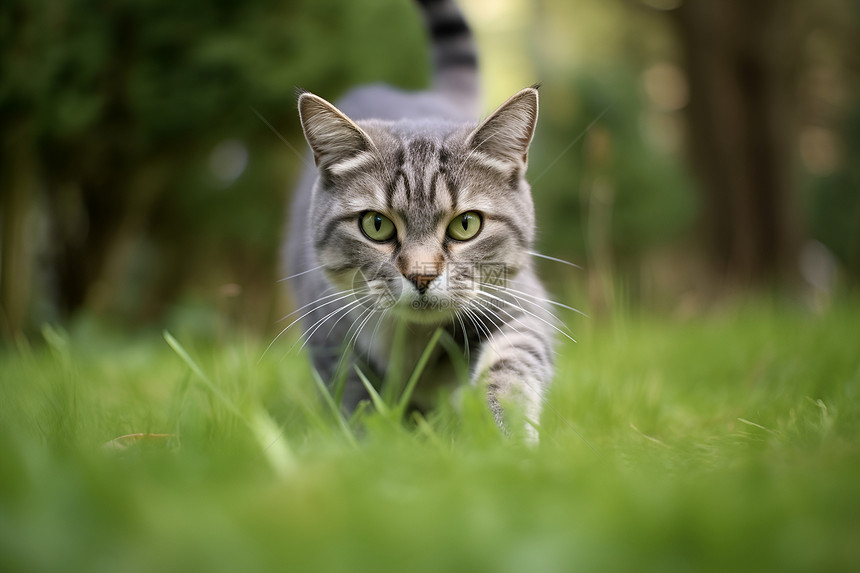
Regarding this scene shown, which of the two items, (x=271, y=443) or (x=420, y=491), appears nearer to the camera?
(x=420, y=491)

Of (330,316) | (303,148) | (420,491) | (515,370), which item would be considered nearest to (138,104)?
(303,148)

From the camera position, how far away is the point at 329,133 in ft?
4.93

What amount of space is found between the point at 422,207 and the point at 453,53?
5.21ft

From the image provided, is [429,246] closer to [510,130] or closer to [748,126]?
[510,130]

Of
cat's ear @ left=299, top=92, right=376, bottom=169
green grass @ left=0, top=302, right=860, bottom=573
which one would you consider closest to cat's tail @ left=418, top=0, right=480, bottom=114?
cat's ear @ left=299, top=92, right=376, bottom=169

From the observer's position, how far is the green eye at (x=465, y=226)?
4.79 ft

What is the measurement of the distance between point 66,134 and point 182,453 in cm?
229

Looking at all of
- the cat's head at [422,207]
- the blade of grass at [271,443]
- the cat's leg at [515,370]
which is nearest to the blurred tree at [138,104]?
the cat's head at [422,207]

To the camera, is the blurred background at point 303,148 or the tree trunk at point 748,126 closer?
the blurred background at point 303,148

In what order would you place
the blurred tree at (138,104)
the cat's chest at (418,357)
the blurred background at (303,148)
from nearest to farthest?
the cat's chest at (418,357), the blurred tree at (138,104), the blurred background at (303,148)

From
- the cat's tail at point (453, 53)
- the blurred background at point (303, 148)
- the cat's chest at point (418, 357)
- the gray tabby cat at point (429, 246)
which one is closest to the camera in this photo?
the gray tabby cat at point (429, 246)

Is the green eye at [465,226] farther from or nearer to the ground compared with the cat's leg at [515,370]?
farther from the ground

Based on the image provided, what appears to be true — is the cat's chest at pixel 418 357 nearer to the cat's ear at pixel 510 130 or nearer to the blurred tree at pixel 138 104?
the cat's ear at pixel 510 130

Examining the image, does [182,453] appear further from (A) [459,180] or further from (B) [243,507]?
(A) [459,180]
